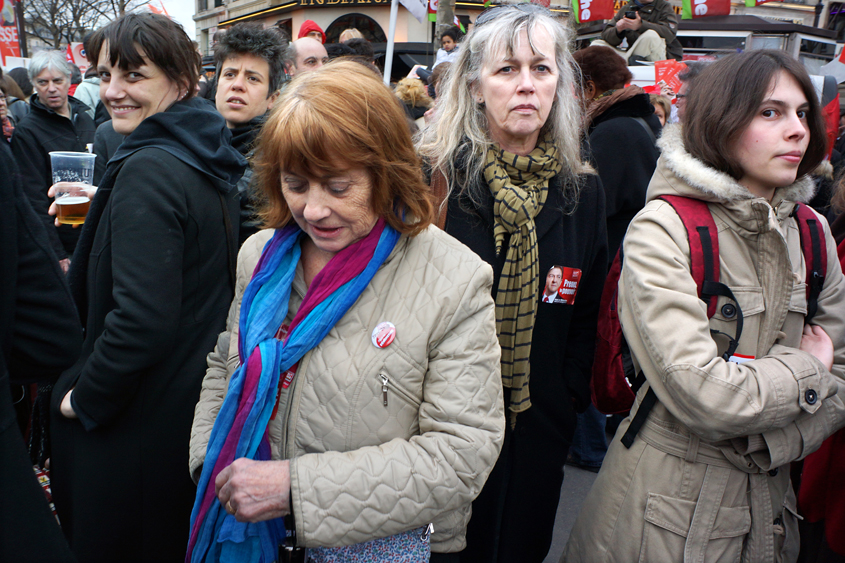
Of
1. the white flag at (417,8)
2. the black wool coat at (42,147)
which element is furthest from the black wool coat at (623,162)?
the white flag at (417,8)

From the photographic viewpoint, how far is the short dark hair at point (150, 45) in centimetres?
209

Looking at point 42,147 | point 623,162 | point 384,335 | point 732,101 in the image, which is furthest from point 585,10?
point 384,335

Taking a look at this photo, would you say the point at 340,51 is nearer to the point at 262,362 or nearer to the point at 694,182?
the point at 694,182

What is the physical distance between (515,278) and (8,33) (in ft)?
36.9

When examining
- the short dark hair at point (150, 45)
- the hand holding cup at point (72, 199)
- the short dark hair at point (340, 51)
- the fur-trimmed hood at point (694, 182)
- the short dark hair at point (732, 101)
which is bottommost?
the hand holding cup at point (72, 199)

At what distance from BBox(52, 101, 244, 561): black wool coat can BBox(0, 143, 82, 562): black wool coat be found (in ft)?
1.09

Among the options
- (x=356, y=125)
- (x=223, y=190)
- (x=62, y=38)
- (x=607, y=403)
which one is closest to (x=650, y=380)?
(x=607, y=403)

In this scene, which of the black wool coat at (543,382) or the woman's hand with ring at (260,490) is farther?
the black wool coat at (543,382)

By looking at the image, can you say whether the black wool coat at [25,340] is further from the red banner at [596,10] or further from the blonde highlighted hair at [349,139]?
the red banner at [596,10]

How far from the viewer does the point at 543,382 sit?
7.09ft

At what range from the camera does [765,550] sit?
5.52 feet

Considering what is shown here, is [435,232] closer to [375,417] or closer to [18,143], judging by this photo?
[375,417]

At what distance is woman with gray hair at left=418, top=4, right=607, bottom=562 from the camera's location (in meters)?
2.03

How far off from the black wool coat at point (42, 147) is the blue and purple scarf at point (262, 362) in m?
3.06
